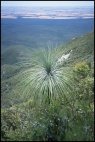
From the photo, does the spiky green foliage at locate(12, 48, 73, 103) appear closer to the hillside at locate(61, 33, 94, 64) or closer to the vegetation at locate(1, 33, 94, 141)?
the vegetation at locate(1, 33, 94, 141)

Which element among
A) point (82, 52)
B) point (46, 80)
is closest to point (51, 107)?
point (46, 80)

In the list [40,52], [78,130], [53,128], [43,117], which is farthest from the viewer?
[40,52]

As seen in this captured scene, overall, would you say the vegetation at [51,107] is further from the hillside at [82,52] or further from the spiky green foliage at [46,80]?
the hillside at [82,52]

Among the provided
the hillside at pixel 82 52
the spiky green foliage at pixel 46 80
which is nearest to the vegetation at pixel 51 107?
the spiky green foliage at pixel 46 80

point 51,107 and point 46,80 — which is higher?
point 46,80

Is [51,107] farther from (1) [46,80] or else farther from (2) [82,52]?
(2) [82,52]

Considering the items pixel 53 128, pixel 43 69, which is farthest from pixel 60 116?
pixel 43 69

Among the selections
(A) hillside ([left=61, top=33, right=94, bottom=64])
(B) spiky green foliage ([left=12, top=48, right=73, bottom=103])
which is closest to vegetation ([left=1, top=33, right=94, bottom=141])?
(B) spiky green foliage ([left=12, top=48, right=73, bottom=103])

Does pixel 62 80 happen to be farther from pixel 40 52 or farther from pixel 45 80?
pixel 40 52
